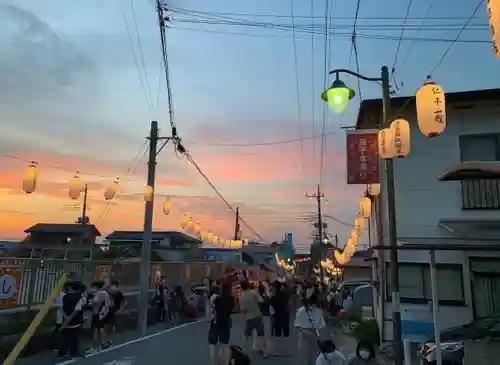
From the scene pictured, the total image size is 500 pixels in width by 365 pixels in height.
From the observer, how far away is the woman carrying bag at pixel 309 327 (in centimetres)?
956

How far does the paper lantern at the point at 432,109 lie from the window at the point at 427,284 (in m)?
6.24

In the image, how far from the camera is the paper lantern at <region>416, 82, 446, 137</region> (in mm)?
8477

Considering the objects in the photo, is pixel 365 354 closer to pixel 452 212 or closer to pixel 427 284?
pixel 427 284

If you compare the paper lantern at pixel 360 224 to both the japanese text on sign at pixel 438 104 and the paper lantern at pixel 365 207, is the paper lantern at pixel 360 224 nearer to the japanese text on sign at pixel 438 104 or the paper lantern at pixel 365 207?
the paper lantern at pixel 365 207

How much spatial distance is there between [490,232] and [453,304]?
7.91ft

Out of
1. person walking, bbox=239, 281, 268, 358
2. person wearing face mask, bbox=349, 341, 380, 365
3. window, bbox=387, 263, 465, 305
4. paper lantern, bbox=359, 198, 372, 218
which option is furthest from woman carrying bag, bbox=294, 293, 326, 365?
paper lantern, bbox=359, 198, 372, 218

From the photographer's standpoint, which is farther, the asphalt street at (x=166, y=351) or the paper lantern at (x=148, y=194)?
the paper lantern at (x=148, y=194)

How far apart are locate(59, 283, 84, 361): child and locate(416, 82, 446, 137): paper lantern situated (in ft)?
29.0

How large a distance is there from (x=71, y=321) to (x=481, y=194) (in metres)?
12.3

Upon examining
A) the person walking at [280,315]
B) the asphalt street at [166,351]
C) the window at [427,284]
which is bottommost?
the asphalt street at [166,351]

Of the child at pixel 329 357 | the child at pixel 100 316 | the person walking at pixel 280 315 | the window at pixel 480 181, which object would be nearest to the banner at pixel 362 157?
the window at pixel 480 181

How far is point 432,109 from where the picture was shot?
8.50 metres

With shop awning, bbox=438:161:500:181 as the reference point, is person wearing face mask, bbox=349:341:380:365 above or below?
below

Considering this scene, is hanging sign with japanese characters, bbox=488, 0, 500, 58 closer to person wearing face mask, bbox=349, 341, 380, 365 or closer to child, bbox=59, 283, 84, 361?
person wearing face mask, bbox=349, 341, 380, 365
